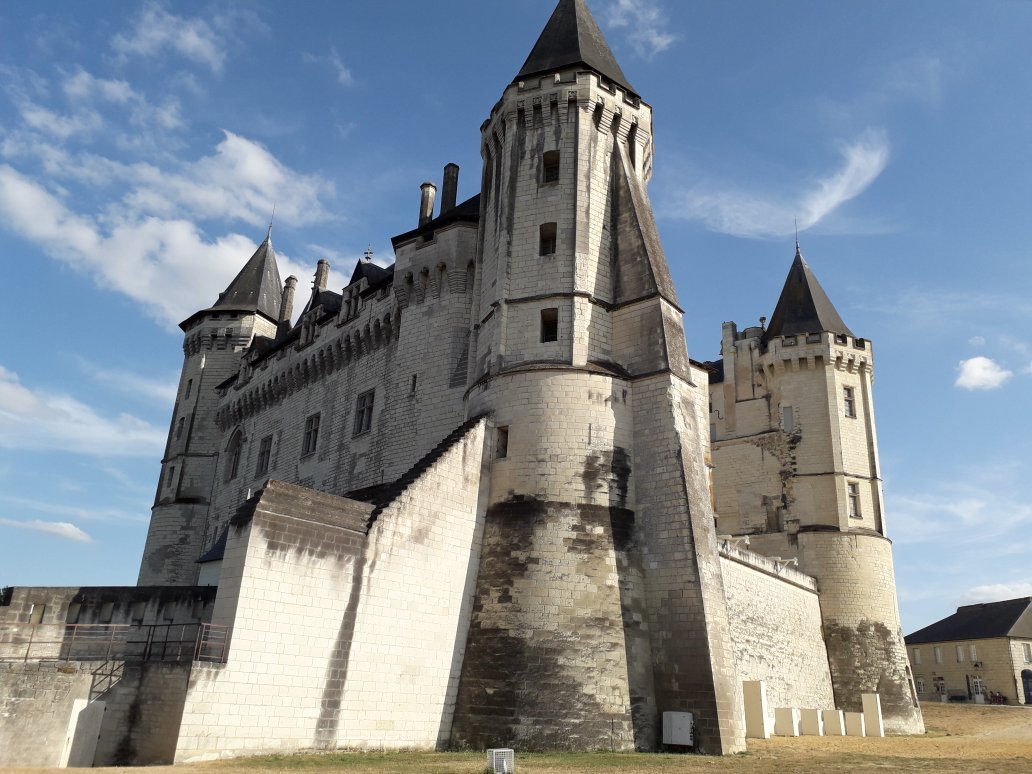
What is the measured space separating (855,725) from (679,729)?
10.7 m

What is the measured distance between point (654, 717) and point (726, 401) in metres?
20.6

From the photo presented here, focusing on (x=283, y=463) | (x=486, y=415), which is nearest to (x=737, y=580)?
(x=486, y=415)

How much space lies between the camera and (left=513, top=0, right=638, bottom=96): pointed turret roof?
21.0 meters

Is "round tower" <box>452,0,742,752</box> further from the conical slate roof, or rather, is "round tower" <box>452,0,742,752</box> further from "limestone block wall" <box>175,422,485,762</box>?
the conical slate roof

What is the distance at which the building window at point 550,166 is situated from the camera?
19.9 m

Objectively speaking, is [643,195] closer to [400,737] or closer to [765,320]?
[400,737]

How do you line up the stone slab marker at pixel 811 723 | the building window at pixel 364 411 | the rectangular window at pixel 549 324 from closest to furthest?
1. the rectangular window at pixel 549 324
2. the stone slab marker at pixel 811 723
3. the building window at pixel 364 411

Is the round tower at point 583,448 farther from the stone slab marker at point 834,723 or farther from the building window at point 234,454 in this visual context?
the building window at point 234,454

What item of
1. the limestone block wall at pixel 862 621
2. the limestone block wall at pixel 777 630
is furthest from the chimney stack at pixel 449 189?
the limestone block wall at pixel 862 621

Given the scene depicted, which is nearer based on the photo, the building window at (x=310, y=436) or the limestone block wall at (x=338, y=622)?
the limestone block wall at (x=338, y=622)

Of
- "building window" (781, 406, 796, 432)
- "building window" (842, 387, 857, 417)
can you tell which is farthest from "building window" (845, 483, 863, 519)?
"building window" (781, 406, 796, 432)

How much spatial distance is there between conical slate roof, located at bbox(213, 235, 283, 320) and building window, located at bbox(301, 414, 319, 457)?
35.0 feet

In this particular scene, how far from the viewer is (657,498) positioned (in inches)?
642

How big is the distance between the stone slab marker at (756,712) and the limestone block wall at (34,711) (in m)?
12.9
